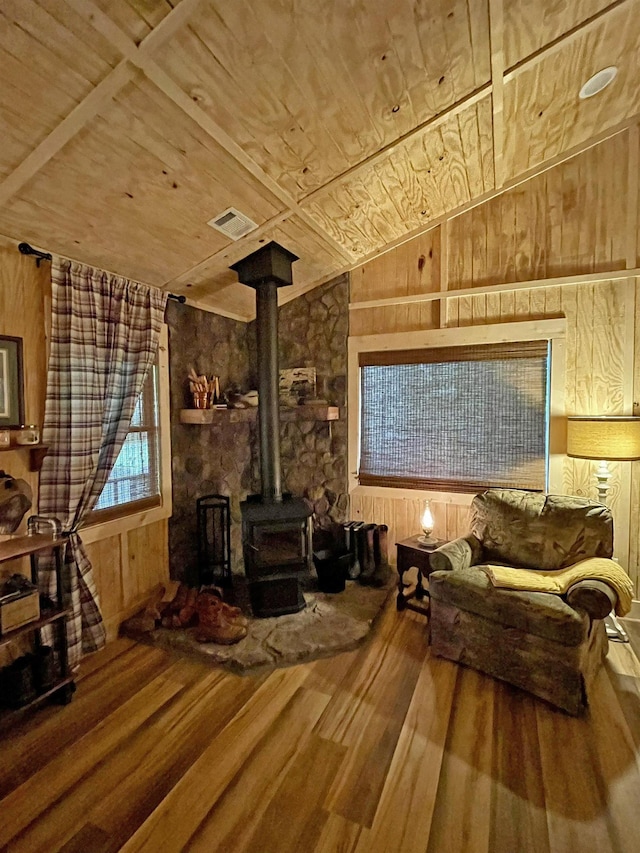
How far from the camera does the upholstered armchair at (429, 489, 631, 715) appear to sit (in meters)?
2.02

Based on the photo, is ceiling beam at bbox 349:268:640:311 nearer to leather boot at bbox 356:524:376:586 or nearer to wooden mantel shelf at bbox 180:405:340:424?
wooden mantel shelf at bbox 180:405:340:424

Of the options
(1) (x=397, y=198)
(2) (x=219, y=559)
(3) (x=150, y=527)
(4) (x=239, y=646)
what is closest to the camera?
(4) (x=239, y=646)

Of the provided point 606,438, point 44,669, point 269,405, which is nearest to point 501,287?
point 606,438

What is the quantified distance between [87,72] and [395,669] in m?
3.18

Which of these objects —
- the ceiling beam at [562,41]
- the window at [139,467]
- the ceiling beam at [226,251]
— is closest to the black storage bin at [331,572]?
the window at [139,467]

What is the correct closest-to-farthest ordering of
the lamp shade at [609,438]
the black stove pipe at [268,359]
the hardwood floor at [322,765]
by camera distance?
the hardwood floor at [322,765], the lamp shade at [609,438], the black stove pipe at [268,359]

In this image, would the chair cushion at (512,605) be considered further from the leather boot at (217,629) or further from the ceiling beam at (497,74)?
the ceiling beam at (497,74)

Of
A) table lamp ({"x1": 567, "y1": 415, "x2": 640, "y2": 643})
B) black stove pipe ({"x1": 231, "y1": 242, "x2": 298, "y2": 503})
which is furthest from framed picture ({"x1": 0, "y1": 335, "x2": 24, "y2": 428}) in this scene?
table lamp ({"x1": 567, "y1": 415, "x2": 640, "y2": 643})

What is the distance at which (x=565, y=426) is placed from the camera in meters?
3.01

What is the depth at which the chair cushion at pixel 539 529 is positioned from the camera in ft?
8.18

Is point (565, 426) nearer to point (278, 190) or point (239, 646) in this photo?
point (278, 190)

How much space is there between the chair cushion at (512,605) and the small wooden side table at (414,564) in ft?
1.21

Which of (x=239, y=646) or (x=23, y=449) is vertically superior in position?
(x=23, y=449)

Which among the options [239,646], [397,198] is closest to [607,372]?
[397,198]
